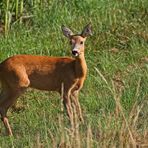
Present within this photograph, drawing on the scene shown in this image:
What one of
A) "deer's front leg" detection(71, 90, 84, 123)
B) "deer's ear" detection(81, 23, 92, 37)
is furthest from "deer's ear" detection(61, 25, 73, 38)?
"deer's front leg" detection(71, 90, 84, 123)

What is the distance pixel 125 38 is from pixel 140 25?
570mm

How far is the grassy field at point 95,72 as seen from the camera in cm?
820

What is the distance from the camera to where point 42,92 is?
11.1m

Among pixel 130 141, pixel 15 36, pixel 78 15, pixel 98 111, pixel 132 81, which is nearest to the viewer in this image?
pixel 130 141

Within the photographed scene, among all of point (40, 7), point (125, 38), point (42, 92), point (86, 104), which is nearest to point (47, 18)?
point (40, 7)

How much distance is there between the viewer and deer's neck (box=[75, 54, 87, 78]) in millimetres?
10156

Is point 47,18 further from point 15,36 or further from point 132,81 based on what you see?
point 132,81

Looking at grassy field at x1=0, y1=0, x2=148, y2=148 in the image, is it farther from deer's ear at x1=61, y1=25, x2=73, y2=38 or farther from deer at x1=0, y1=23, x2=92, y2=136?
deer's ear at x1=61, y1=25, x2=73, y2=38

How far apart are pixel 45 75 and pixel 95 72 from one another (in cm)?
128

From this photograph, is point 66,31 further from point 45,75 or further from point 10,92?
point 10,92

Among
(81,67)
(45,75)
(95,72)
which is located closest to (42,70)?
(45,75)

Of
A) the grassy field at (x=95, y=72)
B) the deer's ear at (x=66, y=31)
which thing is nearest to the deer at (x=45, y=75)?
the deer's ear at (x=66, y=31)

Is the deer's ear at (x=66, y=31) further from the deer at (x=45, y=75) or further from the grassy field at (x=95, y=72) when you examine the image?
the grassy field at (x=95, y=72)

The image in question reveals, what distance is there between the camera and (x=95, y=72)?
11375mm
